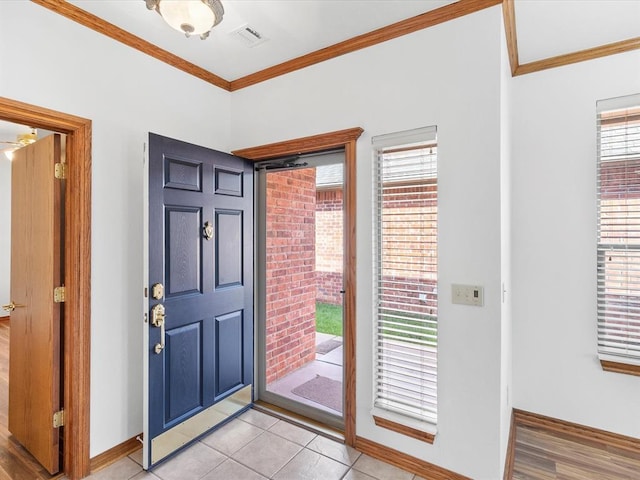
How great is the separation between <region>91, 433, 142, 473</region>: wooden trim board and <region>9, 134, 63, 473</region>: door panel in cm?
22

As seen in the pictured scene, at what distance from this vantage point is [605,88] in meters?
2.24

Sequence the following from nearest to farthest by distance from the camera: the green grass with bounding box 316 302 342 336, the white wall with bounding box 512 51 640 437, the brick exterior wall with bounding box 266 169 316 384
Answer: the white wall with bounding box 512 51 640 437
the brick exterior wall with bounding box 266 169 316 384
the green grass with bounding box 316 302 342 336

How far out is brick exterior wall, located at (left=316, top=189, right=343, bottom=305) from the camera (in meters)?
4.67

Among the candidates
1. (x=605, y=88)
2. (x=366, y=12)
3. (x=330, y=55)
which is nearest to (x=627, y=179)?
(x=605, y=88)

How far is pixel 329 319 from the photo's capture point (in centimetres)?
492

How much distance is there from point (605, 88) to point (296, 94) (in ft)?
7.11

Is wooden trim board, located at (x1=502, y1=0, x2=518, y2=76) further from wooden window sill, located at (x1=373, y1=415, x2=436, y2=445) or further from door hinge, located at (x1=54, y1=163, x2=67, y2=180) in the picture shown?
door hinge, located at (x1=54, y1=163, x2=67, y2=180)

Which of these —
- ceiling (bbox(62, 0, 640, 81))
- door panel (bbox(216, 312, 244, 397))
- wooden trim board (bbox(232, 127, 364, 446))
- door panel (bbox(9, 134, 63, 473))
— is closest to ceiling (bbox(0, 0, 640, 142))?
ceiling (bbox(62, 0, 640, 81))

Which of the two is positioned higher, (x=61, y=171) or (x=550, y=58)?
(x=550, y=58)

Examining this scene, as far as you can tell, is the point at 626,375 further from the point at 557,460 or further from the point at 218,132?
the point at 218,132

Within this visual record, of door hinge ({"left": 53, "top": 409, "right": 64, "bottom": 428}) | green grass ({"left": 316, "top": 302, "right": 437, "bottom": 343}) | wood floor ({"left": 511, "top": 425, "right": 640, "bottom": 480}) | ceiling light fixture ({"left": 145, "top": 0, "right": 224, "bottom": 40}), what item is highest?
ceiling light fixture ({"left": 145, "top": 0, "right": 224, "bottom": 40})

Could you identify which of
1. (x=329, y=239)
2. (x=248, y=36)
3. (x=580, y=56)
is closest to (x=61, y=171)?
(x=248, y=36)

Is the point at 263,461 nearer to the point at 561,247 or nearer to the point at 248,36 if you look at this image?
the point at 561,247

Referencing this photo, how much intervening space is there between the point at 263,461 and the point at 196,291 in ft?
3.91
